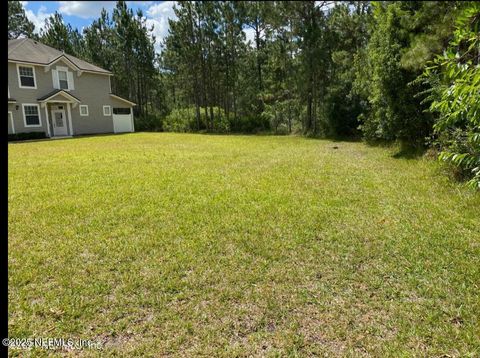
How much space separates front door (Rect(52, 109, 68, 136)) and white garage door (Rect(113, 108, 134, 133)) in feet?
13.5

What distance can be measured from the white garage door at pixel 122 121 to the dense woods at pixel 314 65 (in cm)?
171

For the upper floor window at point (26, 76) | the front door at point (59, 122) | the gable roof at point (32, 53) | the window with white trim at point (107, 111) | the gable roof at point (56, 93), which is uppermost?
the gable roof at point (32, 53)

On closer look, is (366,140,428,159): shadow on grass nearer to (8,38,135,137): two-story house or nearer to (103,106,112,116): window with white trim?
(8,38,135,137): two-story house

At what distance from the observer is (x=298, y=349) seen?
7.62 feet

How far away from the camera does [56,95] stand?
21.3 metres

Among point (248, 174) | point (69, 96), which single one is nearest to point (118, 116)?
point (69, 96)

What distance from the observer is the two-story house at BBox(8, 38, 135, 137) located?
66.0 feet

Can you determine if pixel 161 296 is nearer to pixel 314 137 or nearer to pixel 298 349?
pixel 298 349

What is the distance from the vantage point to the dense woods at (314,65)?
7.00 feet

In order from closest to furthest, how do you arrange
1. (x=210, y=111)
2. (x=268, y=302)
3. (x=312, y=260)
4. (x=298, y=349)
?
(x=298, y=349), (x=268, y=302), (x=312, y=260), (x=210, y=111)

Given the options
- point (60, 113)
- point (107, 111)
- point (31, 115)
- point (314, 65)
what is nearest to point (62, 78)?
point (60, 113)

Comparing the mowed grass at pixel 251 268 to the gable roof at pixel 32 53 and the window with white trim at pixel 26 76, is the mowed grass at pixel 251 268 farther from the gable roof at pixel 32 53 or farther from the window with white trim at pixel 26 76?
the gable roof at pixel 32 53

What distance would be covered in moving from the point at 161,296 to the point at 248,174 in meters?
5.26

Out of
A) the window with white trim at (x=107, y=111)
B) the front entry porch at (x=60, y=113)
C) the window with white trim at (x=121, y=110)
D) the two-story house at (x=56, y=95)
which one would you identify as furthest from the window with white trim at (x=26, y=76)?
the window with white trim at (x=121, y=110)
